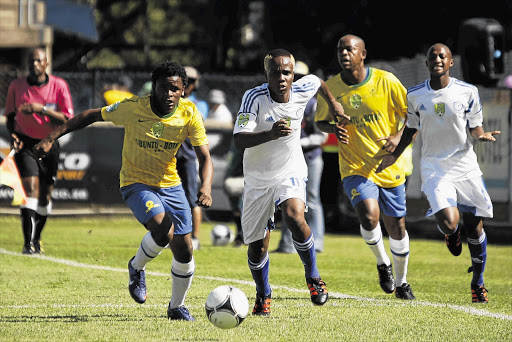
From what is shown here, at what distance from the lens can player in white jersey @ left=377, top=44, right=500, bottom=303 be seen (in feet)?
29.5

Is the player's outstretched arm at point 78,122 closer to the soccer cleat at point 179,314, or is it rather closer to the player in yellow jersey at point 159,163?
the player in yellow jersey at point 159,163

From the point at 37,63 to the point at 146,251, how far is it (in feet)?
15.5

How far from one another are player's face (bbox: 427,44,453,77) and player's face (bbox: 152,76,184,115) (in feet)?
8.33

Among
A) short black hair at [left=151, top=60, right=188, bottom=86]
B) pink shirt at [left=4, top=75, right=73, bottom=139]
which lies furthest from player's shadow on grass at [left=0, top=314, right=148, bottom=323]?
pink shirt at [left=4, top=75, right=73, bottom=139]

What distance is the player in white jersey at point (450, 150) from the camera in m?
8.99

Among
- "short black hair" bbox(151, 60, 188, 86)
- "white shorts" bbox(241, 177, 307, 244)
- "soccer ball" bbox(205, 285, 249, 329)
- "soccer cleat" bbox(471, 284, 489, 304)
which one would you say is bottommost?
"soccer cleat" bbox(471, 284, 489, 304)

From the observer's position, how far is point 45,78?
11.9m

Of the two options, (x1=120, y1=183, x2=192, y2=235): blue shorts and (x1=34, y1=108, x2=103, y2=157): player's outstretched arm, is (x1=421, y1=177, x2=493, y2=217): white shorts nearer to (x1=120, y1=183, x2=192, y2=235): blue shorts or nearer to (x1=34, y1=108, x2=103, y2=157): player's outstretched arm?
(x1=120, y1=183, x2=192, y2=235): blue shorts

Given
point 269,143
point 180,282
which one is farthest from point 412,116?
point 180,282

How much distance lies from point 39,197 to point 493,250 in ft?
20.3

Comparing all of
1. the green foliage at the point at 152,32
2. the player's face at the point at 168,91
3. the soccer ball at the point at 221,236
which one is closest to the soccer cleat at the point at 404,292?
the player's face at the point at 168,91

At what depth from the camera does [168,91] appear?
24.8 feet

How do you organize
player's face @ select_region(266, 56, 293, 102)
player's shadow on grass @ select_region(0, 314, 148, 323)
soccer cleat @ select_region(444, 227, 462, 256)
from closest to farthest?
player's shadow on grass @ select_region(0, 314, 148, 323) → player's face @ select_region(266, 56, 293, 102) → soccer cleat @ select_region(444, 227, 462, 256)

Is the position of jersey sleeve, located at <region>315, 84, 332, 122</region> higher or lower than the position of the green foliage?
higher
